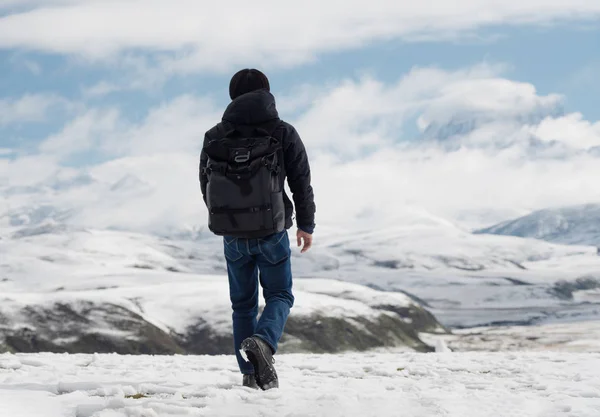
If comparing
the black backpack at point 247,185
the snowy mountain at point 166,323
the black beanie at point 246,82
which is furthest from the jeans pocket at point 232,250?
the snowy mountain at point 166,323

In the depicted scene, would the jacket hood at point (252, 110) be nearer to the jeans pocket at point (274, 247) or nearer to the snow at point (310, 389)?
the jeans pocket at point (274, 247)

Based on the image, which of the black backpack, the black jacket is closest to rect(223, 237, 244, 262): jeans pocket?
the black backpack

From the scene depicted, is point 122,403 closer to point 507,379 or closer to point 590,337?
point 507,379

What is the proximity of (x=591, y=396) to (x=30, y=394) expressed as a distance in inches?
244

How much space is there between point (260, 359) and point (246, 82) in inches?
120

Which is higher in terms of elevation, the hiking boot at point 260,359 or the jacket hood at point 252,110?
the jacket hood at point 252,110

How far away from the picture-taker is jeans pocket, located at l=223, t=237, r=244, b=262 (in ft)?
28.0

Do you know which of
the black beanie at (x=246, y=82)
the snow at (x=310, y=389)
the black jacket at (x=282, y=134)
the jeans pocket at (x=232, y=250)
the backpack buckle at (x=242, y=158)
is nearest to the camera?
the snow at (x=310, y=389)

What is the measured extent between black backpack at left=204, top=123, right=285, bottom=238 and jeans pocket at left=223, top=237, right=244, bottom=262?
21 centimetres

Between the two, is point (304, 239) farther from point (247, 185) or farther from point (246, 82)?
point (246, 82)

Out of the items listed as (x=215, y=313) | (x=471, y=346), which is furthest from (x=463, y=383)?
(x=471, y=346)

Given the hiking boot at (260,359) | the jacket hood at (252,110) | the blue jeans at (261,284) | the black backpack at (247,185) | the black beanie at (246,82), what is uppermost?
the black beanie at (246,82)

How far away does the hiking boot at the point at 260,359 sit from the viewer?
8133 millimetres

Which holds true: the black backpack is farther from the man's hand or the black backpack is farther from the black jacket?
the man's hand
